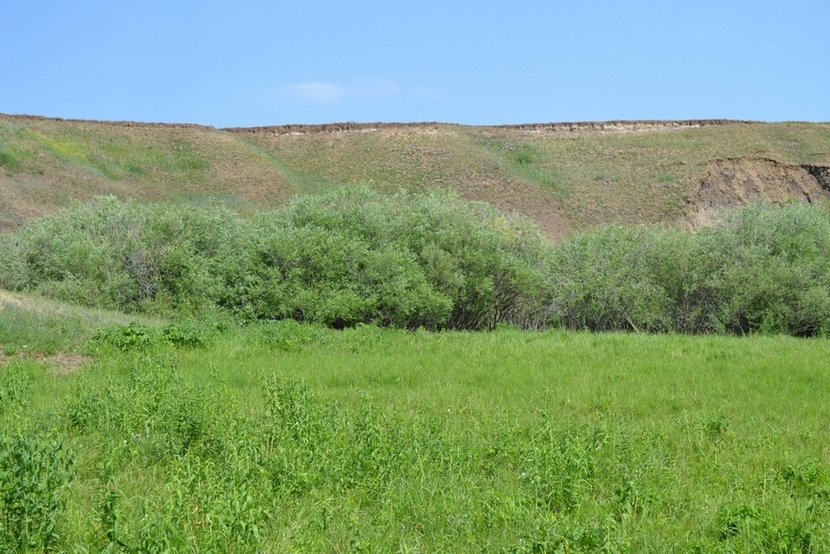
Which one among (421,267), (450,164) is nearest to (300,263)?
(421,267)

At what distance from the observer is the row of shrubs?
850 inches

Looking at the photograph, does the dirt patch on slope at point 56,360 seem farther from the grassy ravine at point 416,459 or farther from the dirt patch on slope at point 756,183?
the dirt patch on slope at point 756,183

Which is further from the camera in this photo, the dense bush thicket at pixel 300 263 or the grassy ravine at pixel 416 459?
the dense bush thicket at pixel 300 263

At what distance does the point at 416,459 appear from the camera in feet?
22.9

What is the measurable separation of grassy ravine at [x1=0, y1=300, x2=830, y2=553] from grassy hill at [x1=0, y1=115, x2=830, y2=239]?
43.1 metres

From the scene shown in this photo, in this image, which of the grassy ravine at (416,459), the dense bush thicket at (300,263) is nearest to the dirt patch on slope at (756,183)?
the dense bush thicket at (300,263)

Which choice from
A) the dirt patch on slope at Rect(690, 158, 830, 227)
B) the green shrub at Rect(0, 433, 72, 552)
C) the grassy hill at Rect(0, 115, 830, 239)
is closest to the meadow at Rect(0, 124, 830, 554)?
the green shrub at Rect(0, 433, 72, 552)

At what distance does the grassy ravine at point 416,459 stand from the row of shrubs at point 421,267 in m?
8.55

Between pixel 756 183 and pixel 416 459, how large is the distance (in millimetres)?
62829

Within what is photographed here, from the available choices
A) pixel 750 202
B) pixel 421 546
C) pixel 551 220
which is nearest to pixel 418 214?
pixel 750 202

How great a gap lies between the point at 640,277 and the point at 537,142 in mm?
54935

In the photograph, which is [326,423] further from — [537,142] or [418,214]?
[537,142]

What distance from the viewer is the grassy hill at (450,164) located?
57.8 m

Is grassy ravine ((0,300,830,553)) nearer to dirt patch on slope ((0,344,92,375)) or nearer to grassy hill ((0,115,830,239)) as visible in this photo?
dirt patch on slope ((0,344,92,375))
